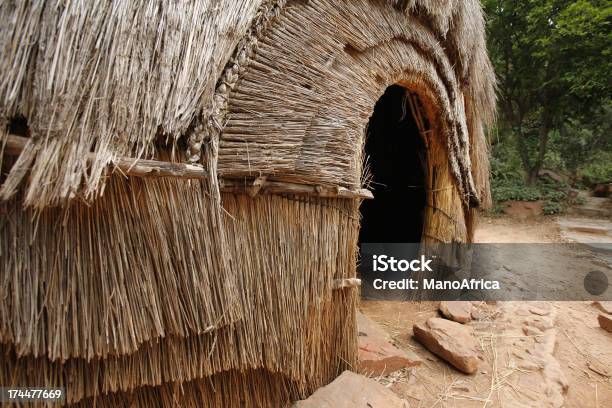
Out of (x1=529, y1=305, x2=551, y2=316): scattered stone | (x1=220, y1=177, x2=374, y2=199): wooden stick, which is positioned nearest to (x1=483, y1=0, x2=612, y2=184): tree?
(x1=529, y1=305, x2=551, y2=316): scattered stone

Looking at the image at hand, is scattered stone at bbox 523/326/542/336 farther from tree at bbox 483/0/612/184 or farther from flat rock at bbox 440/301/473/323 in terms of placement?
tree at bbox 483/0/612/184

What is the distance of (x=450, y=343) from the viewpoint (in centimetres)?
259

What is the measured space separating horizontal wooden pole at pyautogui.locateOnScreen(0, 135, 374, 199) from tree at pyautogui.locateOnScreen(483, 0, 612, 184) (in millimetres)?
9528

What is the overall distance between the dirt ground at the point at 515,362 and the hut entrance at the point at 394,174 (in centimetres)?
128

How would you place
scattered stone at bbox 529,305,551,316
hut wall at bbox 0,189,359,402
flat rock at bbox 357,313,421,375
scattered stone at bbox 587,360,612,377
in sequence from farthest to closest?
scattered stone at bbox 529,305,551,316 → scattered stone at bbox 587,360,612,377 → flat rock at bbox 357,313,421,375 → hut wall at bbox 0,189,359,402

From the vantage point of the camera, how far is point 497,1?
9812mm

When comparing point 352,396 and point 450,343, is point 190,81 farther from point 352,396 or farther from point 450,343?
point 450,343

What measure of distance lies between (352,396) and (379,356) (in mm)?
648

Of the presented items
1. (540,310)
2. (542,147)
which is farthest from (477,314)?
(542,147)

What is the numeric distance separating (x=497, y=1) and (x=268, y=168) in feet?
39.0

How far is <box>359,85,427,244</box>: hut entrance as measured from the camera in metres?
4.17

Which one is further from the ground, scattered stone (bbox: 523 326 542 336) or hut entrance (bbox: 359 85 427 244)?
hut entrance (bbox: 359 85 427 244)

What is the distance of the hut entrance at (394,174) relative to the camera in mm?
4168

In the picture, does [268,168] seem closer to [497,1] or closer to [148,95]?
[148,95]
